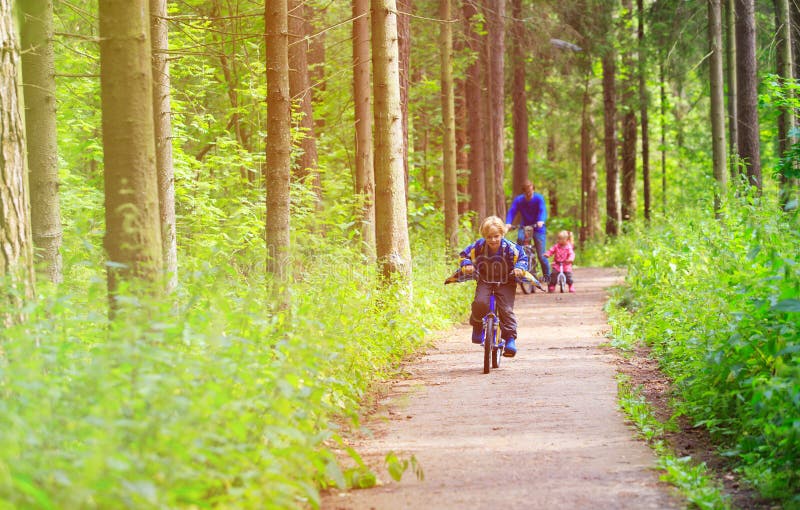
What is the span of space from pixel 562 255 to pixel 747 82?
229 inches

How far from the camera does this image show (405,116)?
18.5m

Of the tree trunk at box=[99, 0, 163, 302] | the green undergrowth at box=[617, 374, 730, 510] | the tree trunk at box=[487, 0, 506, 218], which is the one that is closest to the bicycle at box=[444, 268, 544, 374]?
the green undergrowth at box=[617, 374, 730, 510]

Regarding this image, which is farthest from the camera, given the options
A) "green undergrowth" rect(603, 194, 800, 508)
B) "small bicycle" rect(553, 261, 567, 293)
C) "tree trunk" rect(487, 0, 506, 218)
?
"tree trunk" rect(487, 0, 506, 218)

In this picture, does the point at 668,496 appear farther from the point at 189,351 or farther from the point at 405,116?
the point at 405,116

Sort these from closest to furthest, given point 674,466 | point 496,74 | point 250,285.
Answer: point 674,466 → point 250,285 → point 496,74

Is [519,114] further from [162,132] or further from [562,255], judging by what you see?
[162,132]

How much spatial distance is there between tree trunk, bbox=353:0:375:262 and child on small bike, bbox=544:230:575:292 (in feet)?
22.7

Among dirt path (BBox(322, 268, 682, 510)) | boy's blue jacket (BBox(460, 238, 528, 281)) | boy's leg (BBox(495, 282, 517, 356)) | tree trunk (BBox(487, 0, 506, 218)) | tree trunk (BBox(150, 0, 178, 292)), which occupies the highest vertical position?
tree trunk (BBox(487, 0, 506, 218))

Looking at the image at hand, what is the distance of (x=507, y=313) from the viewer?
10.8 meters

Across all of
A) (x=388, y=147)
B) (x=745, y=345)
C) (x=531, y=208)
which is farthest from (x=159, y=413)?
(x=531, y=208)

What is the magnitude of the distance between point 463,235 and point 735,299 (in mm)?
14295

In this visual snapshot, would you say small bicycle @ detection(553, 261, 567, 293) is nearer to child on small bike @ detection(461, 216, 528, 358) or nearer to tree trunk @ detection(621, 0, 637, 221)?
child on small bike @ detection(461, 216, 528, 358)

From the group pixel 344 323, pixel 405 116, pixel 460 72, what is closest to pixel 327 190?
pixel 405 116

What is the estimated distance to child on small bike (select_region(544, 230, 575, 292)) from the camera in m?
21.6
